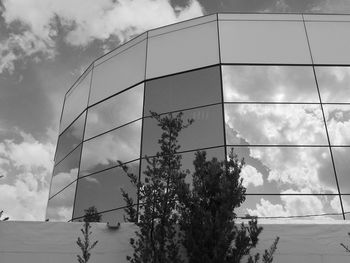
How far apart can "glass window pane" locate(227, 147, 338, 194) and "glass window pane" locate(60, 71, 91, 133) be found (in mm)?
8870

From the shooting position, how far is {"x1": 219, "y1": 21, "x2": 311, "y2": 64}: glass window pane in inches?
596

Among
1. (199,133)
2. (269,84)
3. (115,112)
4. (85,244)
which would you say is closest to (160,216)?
(85,244)

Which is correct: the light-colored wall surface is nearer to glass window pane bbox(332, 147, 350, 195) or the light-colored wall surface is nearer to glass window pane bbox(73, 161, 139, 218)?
glass window pane bbox(332, 147, 350, 195)

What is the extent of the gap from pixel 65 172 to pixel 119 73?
522 centimetres

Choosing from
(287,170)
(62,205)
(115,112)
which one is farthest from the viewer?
(62,205)

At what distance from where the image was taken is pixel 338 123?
45.5ft

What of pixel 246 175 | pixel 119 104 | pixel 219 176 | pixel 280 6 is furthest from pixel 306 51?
pixel 219 176

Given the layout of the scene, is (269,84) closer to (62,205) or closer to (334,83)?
(334,83)

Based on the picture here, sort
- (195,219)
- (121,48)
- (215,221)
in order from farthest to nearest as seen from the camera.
Result: (121,48), (195,219), (215,221)

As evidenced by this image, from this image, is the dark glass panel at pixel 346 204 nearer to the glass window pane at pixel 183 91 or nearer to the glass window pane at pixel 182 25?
the glass window pane at pixel 183 91

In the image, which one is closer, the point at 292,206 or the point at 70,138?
the point at 292,206

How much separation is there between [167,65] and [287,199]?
7.09 m

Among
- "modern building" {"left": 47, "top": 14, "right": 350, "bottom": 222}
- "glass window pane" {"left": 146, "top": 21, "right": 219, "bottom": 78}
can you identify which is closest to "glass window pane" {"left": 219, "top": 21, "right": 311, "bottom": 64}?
"modern building" {"left": 47, "top": 14, "right": 350, "bottom": 222}

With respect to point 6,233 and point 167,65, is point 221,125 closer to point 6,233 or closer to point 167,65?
point 167,65
